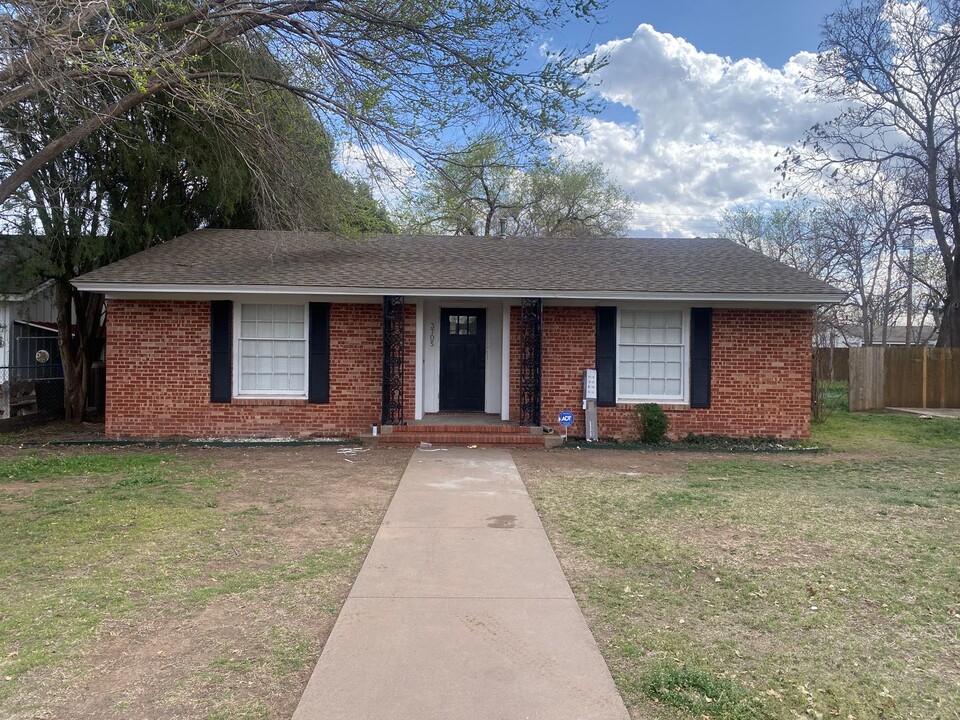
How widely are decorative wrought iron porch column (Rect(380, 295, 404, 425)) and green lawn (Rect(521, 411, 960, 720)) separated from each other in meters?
3.27

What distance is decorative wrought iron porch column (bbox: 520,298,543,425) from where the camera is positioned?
11.0 m

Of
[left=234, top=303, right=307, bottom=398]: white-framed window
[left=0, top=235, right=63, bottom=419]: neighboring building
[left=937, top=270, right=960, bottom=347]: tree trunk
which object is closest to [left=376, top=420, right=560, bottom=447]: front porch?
[left=234, top=303, right=307, bottom=398]: white-framed window

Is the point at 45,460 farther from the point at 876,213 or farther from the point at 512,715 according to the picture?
the point at 876,213

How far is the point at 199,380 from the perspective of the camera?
11.3 m

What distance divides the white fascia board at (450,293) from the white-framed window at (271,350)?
2.26 feet

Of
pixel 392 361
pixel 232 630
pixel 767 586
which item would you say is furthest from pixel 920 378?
pixel 232 630

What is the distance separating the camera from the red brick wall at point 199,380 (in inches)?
441

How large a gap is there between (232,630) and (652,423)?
27.8 ft

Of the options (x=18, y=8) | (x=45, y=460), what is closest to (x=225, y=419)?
(x=45, y=460)

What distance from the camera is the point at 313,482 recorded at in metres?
8.03

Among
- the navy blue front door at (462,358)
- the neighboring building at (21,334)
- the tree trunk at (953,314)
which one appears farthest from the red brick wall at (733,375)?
the tree trunk at (953,314)

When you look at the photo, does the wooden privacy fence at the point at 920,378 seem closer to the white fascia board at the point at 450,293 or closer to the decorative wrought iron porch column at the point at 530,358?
the white fascia board at the point at 450,293

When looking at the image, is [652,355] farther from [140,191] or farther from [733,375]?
[140,191]

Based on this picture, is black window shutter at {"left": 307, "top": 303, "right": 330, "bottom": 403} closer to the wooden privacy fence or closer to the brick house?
the brick house
